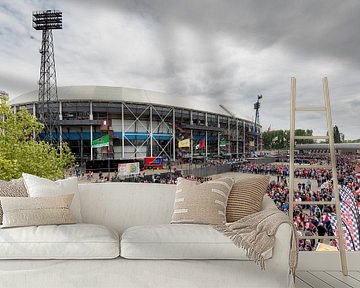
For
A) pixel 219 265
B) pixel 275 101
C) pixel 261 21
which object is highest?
pixel 261 21

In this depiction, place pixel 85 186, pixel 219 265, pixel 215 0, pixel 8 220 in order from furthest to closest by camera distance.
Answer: pixel 215 0 → pixel 85 186 → pixel 8 220 → pixel 219 265

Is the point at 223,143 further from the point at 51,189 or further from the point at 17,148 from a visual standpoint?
the point at 51,189

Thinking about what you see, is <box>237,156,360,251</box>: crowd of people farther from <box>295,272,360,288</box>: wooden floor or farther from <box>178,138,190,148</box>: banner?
<box>178,138,190,148</box>: banner

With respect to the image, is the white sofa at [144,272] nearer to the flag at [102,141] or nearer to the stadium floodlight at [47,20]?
the stadium floodlight at [47,20]

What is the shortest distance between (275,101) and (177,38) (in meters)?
2.18

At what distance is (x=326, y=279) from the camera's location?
155 centimetres

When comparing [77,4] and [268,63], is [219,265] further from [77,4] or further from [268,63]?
[268,63]

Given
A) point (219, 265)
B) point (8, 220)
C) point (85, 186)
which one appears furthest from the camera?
point (85, 186)

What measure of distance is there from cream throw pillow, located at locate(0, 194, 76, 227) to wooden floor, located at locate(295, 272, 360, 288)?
3.87 feet

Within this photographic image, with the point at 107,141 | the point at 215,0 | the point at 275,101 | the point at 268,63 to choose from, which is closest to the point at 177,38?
the point at 215,0

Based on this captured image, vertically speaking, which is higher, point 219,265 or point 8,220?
point 8,220

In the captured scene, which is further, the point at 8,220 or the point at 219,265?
the point at 8,220

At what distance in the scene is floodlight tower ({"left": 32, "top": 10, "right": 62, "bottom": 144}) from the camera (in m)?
5.96

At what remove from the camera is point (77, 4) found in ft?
14.5
